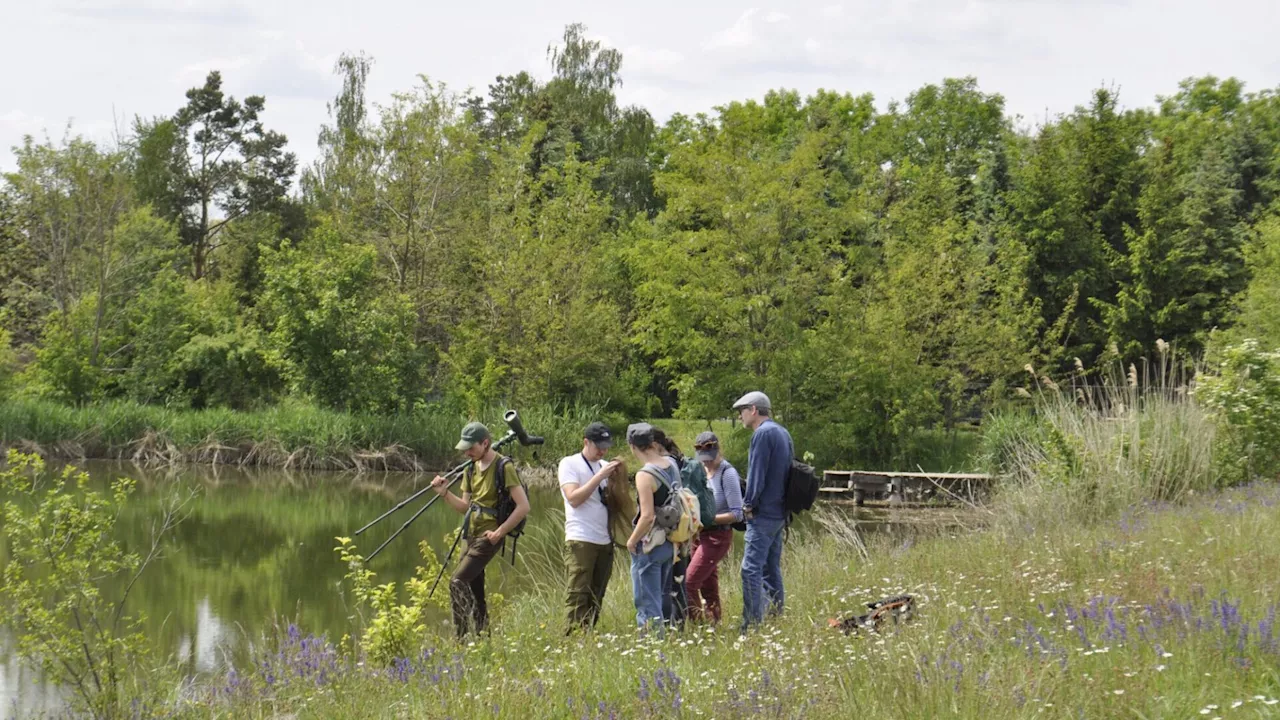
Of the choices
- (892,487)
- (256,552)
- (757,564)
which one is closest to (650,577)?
(757,564)

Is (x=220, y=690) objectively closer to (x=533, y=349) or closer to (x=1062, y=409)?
(x=1062, y=409)

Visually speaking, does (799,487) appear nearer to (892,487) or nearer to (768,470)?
(768,470)

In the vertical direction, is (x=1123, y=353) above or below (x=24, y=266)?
below

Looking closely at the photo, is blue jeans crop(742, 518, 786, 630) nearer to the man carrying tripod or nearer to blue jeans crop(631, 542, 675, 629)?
blue jeans crop(631, 542, 675, 629)

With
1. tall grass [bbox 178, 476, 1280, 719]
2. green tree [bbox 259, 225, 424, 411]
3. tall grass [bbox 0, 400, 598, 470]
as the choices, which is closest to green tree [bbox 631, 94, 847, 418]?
tall grass [bbox 0, 400, 598, 470]

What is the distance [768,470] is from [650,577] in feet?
3.42

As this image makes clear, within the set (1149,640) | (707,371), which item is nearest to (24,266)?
(707,371)

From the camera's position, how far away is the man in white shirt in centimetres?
775

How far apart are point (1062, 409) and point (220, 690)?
9886mm

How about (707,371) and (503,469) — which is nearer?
(503,469)

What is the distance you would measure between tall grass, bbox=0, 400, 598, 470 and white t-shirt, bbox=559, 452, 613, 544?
19.6 meters

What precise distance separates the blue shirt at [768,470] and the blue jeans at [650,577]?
71 cm

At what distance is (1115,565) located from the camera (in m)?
7.97

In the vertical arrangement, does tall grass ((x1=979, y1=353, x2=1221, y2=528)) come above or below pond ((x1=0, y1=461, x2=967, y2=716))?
above
